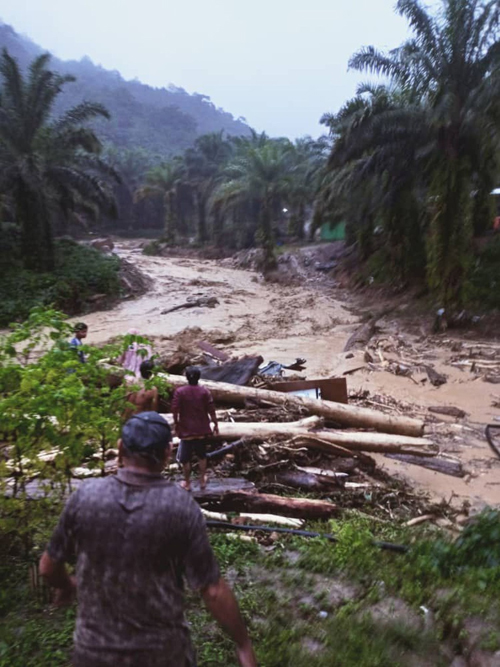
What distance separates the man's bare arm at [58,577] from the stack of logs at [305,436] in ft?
9.85

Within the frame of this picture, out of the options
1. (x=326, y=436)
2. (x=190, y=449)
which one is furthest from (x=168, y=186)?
(x=190, y=449)

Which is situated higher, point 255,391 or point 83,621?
point 83,621

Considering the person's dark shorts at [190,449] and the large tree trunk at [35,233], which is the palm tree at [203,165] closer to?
the large tree trunk at [35,233]

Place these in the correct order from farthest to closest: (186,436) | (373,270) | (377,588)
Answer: (373,270) → (186,436) → (377,588)

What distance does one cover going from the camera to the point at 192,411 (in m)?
5.55

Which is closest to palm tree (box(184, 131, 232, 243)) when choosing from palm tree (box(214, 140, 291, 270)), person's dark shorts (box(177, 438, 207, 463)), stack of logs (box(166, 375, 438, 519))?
palm tree (box(214, 140, 291, 270))

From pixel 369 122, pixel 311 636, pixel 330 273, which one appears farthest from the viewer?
pixel 330 273

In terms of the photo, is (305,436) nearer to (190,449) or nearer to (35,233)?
(190,449)

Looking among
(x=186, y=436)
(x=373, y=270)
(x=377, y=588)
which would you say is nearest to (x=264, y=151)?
(x=373, y=270)

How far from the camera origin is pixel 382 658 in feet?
9.59

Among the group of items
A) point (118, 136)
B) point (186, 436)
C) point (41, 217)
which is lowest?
point (186, 436)

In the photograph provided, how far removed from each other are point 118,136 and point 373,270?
251 feet

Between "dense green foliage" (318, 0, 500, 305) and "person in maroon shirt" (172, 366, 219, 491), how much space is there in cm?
1278

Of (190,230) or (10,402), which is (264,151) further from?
(10,402)
